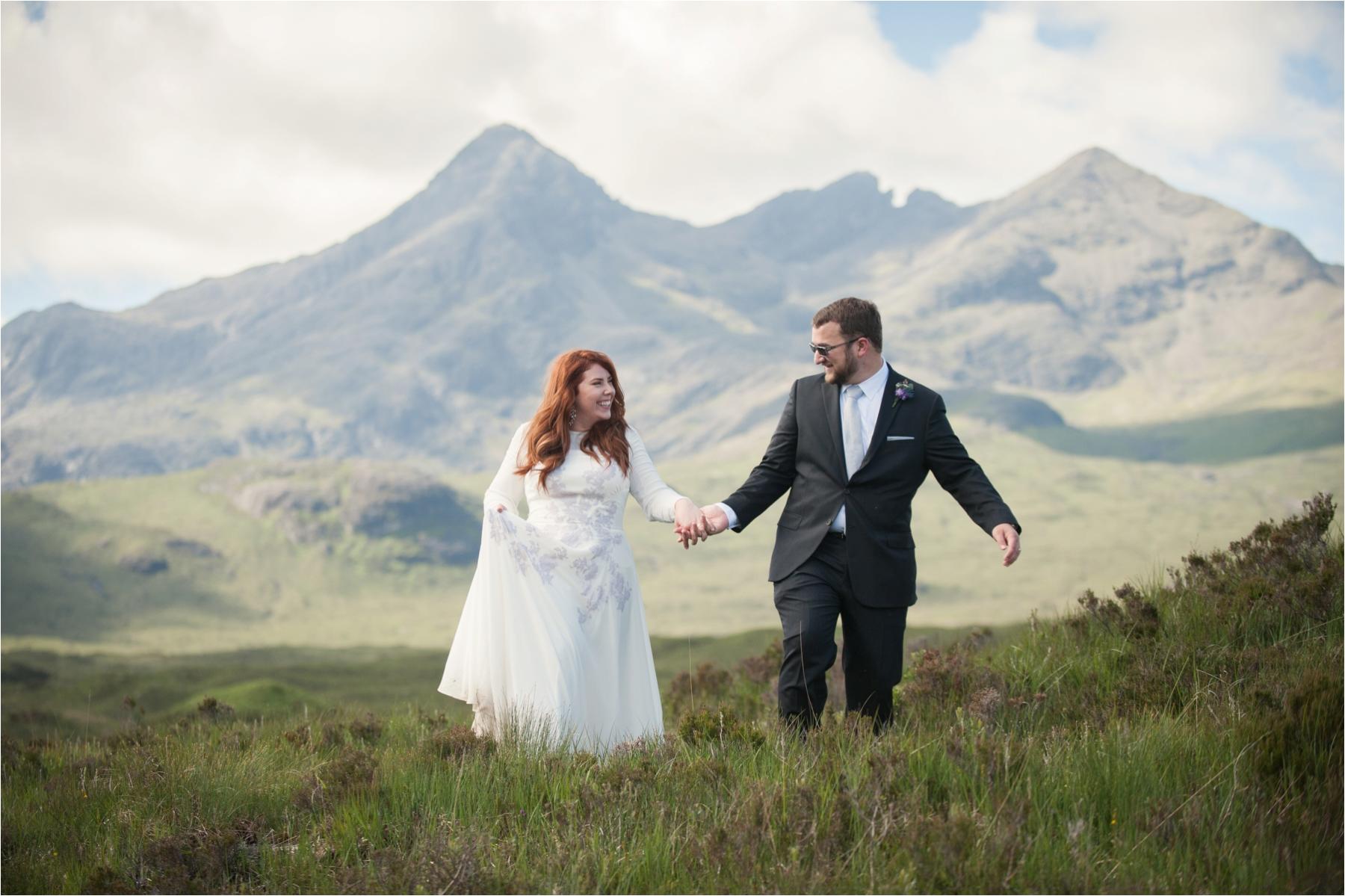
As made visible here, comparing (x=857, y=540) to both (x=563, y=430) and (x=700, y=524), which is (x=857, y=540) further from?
(x=563, y=430)

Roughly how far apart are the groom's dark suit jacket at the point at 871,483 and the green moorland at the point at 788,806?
1.08m

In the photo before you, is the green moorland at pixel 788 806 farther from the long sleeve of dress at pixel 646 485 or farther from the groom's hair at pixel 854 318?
the groom's hair at pixel 854 318

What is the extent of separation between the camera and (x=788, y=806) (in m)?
5.02

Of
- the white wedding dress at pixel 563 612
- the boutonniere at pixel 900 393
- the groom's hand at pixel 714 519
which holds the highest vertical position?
the boutonniere at pixel 900 393

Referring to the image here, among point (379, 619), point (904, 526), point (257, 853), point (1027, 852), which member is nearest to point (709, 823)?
point (1027, 852)

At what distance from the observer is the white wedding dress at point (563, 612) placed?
821 cm

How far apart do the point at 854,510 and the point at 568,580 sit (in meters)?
2.44

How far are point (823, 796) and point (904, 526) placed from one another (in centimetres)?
280

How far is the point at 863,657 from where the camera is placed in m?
7.49

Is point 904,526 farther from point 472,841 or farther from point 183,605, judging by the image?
point 183,605

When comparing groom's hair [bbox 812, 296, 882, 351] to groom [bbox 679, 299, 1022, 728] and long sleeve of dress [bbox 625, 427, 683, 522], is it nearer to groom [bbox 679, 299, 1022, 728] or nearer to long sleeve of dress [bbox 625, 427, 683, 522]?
groom [bbox 679, 299, 1022, 728]

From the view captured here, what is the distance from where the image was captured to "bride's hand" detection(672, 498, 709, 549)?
7.89m

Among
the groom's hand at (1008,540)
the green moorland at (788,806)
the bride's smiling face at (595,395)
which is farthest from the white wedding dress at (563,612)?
the groom's hand at (1008,540)

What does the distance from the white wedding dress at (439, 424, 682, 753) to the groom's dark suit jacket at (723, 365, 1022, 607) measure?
49.3 inches
